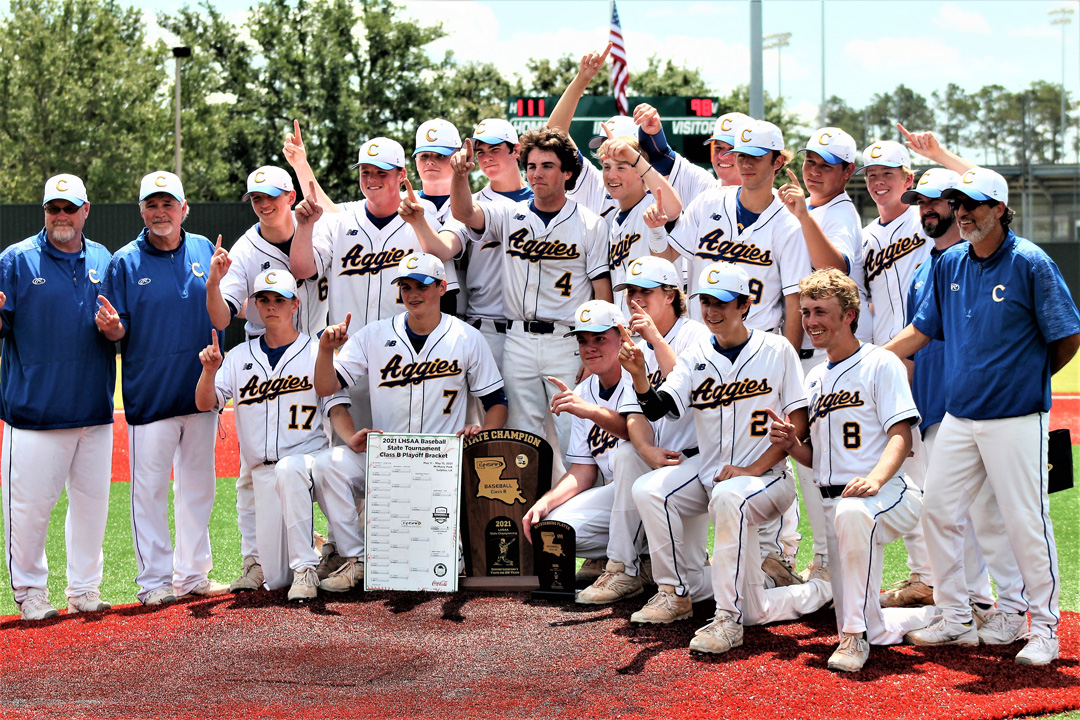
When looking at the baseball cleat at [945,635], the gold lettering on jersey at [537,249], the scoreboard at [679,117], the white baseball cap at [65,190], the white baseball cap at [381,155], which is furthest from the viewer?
the scoreboard at [679,117]

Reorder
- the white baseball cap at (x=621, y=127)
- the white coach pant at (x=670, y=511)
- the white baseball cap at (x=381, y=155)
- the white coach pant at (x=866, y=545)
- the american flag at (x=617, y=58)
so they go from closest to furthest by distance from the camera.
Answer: the white coach pant at (x=866, y=545)
the white coach pant at (x=670, y=511)
the white baseball cap at (x=381, y=155)
the white baseball cap at (x=621, y=127)
the american flag at (x=617, y=58)

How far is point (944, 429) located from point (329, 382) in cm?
323

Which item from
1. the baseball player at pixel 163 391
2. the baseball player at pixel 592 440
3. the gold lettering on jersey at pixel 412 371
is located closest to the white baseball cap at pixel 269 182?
the baseball player at pixel 163 391

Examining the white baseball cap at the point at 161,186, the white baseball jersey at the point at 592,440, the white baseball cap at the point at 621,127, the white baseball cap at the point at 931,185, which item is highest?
the white baseball cap at the point at 621,127

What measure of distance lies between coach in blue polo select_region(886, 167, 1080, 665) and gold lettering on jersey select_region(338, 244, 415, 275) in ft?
10.1

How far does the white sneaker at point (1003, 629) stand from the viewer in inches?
195

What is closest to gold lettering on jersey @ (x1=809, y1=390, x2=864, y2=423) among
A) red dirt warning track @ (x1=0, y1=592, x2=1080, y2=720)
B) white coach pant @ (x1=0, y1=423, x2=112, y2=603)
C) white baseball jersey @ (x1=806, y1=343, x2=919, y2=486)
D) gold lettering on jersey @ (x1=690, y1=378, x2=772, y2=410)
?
white baseball jersey @ (x1=806, y1=343, x2=919, y2=486)

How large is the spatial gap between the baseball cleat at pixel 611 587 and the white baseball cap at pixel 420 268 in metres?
1.85

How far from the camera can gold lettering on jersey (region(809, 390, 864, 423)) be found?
4891mm

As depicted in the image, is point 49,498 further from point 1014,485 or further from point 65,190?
point 1014,485

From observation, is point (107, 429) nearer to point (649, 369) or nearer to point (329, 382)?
point (329, 382)

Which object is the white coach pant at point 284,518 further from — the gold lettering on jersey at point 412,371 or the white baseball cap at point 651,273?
the white baseball cap at point 651,273

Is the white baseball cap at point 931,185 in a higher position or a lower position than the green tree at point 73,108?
lower

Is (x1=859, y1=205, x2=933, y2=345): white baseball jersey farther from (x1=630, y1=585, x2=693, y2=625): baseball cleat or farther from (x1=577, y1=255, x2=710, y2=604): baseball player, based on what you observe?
(x1=630, y1=585, x2=693, y2=625): baseball cleat
